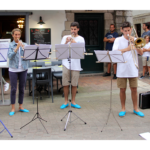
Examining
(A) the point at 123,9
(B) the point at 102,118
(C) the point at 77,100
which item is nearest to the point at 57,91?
(C) the point at 77,100

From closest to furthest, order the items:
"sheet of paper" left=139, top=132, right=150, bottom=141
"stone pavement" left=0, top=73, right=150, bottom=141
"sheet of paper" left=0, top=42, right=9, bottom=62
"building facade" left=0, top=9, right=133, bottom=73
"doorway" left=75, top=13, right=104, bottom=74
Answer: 1. "sheet of paper" left=139, top=132, right=150, bottom=141
2. "stone pavement" left=0, top=73, right=150, bottom=141
3. "sheet of paper" left=0, top=42, right=9, bottom=62
4. "building facade" left=0, top=9, right=133, bottom=73
5. "doorway" left=75, top=13, right=104, bottom=74

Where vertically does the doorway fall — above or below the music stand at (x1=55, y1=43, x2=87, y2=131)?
above

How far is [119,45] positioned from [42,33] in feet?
17.5

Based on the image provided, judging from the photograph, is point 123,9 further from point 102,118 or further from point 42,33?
point 102,118

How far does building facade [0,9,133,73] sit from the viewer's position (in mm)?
9516

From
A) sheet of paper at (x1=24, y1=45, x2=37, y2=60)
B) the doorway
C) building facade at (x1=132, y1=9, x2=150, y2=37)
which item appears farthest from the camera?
building facade at (x1=132, y1=9, x2=150, y2=37)

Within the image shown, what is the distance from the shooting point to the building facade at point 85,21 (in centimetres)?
952

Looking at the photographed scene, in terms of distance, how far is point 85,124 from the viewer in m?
4.70

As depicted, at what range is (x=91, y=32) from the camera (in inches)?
403

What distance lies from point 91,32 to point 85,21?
55 cm

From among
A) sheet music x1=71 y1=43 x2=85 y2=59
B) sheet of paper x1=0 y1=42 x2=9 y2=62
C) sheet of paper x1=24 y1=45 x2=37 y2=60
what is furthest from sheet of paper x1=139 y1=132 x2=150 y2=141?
sheet of paper x1=0 y1=42 x2=9 y2=62

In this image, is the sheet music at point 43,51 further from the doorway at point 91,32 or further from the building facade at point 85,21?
the doorway at point 91,32

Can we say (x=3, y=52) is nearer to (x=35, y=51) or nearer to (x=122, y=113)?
(x=35, y=51)

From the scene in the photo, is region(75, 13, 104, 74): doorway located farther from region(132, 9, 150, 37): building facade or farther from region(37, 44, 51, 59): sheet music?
region(132, 9, 150, 37): building facade
